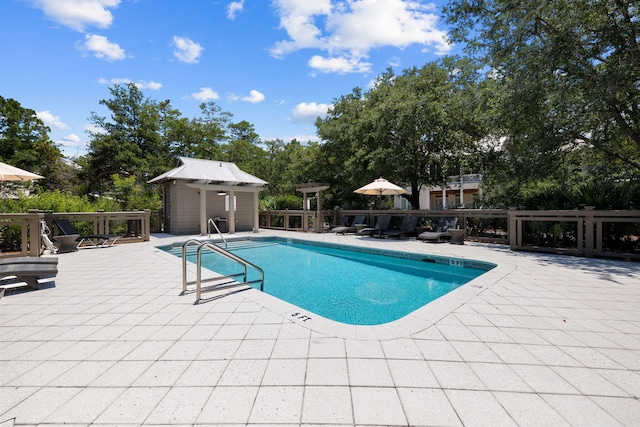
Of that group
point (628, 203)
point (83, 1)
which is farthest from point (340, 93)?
point (628, 203)

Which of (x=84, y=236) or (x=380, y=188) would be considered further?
(x=380, y=188)

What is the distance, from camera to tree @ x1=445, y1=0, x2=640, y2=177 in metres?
7.95

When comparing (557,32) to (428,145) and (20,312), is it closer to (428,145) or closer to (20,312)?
(428,145)

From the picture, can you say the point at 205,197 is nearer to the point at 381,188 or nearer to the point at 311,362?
the point at 381,188

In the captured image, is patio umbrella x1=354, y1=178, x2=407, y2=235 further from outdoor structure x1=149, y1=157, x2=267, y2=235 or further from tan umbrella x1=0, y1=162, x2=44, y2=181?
tan umbrella x1=0, y1=162, x2=44, y2=181

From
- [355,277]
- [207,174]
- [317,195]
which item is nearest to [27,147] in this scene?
[207,174]

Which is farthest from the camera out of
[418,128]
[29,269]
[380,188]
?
[418,128]

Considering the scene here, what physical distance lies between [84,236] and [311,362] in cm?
962

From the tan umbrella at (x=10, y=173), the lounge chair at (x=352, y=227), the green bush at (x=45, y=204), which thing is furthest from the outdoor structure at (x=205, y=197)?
the tan umbrella at (x=10, y=173)

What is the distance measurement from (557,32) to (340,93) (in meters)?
11.1

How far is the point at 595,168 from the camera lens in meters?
11.2

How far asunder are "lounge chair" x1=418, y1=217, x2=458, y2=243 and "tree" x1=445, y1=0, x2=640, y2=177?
345cm

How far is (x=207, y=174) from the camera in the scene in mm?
14312

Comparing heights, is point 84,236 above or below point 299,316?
above
